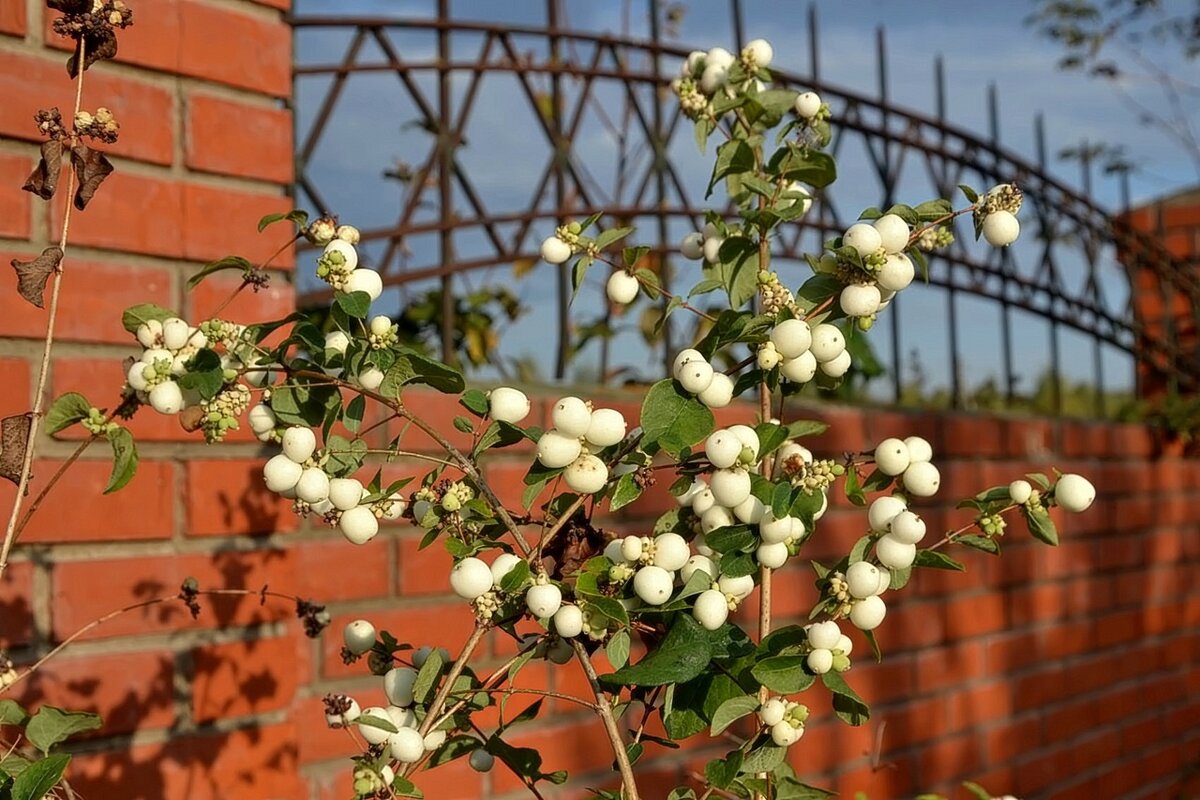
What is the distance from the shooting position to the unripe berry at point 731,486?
795 mm

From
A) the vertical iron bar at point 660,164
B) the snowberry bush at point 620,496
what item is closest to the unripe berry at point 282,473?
the snowberry bush at point 620,496

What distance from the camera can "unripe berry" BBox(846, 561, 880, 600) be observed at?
84 centimetres

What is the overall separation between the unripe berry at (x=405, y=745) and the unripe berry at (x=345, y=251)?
0.32m

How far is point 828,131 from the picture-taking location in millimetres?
1046

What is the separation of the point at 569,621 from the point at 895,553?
9.4 inches

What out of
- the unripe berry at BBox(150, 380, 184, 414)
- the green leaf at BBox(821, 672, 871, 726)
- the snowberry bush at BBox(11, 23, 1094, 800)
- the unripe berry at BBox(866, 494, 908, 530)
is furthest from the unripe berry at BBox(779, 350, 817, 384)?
the unripe berry at BBox(150, 380, 184, 414)

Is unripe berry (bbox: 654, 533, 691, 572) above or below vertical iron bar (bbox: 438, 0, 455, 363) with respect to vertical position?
below

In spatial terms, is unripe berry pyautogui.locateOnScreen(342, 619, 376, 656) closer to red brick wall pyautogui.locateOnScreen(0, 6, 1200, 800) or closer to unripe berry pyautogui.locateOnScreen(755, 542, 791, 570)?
unripe berry pyautogui.locateOnScreen(755, 542, 791, 570)

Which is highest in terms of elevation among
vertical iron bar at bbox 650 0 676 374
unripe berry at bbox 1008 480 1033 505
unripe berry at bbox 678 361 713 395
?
vertical iron bar at bbox 650 0 676 374

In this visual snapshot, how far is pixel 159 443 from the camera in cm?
133

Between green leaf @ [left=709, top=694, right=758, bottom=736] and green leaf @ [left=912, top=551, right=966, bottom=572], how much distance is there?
0.16m

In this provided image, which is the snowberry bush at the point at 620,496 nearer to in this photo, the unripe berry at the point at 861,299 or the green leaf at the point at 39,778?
the unripe berry at the point at 861,299

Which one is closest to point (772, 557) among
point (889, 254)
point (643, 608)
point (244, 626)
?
point (643, 608)

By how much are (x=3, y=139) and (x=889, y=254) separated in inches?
37.6
